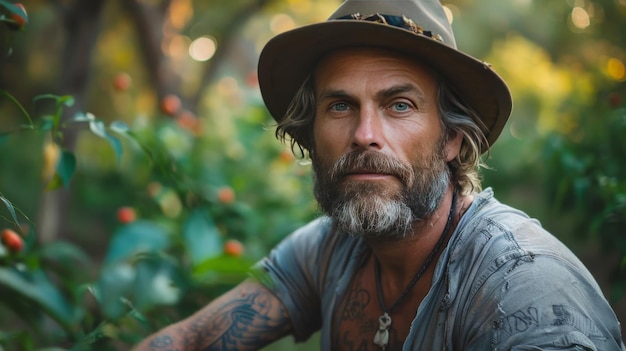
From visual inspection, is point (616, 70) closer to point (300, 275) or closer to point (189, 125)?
point (300, 275)

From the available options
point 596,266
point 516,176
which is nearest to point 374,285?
point 516,176

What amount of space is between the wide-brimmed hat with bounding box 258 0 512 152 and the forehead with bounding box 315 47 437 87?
20mm

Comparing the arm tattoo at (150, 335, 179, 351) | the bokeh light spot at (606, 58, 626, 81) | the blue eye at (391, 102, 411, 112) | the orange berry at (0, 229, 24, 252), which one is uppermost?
the blue eye at (391, 102, 411, 112)

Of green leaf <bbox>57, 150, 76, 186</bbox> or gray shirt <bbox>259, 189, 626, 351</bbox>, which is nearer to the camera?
gray shirt <bbox>259, 189, 626, 351</bbox>

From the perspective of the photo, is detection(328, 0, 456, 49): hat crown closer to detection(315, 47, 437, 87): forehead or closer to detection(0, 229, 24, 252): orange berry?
detection(315, 47, 437, 87): forehead

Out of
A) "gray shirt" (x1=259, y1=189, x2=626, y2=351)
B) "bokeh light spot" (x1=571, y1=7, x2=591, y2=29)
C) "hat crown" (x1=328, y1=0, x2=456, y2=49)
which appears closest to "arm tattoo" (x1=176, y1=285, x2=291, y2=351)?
"gray shirt" (x1=259, y1=189, x2=626, y2=351)

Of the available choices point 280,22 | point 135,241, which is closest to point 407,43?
point 135,241

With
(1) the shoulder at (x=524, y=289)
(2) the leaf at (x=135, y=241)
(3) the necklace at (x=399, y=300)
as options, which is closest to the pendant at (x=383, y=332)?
(3) the necklace at (x=399, y=300)

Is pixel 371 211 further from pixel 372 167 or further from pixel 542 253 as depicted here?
pixel 542 253

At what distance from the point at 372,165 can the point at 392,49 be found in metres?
0.40

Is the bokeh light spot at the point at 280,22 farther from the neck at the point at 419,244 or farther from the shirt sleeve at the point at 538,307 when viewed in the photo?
the shirt sleeve at the point at 538,307

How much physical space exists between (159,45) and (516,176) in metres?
3.14

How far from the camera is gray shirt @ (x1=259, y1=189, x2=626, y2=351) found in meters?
1.68

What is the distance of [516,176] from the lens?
4.41 meters
